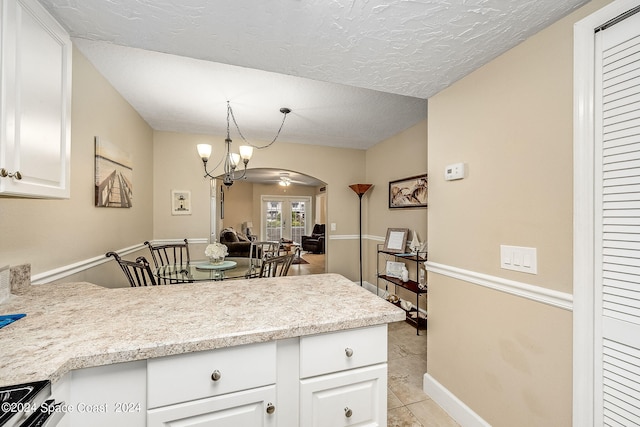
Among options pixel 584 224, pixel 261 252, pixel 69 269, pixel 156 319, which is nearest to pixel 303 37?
pixel 156 319

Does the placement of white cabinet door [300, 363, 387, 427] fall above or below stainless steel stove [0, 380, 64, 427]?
below

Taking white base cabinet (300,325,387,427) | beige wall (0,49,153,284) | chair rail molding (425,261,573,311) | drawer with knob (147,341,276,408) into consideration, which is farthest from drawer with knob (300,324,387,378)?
beige wall (0,49,153,284)

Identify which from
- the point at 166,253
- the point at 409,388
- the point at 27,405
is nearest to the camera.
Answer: the point at 27,405

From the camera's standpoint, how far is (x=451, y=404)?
1743mm

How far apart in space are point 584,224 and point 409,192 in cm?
237

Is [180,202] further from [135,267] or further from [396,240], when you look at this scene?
[396,240]

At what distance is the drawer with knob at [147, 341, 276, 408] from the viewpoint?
818 mm

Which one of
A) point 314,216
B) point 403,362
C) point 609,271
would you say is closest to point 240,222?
point 314,216

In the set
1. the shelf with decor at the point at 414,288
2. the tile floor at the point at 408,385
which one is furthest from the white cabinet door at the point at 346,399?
the shelf with decor at the point at 414,288

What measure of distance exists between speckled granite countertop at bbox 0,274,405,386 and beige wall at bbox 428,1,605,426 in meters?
0.81

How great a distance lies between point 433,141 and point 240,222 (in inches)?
319

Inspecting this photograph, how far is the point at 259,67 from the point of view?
1611 mm

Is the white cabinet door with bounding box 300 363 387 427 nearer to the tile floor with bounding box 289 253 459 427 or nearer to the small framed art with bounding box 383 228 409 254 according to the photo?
the tile floor with bounding box 289 253 459 427

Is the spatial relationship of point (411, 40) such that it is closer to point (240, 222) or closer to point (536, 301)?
point (536, 301)
